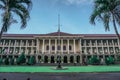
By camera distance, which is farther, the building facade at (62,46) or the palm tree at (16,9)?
the building facade at (62,46)

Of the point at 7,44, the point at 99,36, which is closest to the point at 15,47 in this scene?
the point at 7,44

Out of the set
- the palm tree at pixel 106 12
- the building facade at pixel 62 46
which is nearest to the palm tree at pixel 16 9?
the palm tree at pixel 106 12

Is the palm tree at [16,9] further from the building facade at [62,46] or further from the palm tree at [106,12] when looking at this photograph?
the building facade at [62,46]

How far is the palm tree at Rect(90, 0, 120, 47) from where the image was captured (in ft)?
65.2

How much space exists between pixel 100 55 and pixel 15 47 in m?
33.1

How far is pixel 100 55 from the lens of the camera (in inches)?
3056

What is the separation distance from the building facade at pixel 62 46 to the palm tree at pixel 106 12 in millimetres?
53691

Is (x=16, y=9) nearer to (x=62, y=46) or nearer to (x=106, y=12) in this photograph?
(x=106, y=12)

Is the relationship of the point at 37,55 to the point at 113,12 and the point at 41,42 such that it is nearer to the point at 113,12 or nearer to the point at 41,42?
the point at 41,42

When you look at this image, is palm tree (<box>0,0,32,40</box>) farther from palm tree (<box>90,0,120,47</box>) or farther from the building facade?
the building facade

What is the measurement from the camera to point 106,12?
67.5 feet

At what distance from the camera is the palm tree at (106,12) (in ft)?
65.2

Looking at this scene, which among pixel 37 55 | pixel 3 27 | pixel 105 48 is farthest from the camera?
pixel 105 48

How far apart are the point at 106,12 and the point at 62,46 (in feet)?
188
